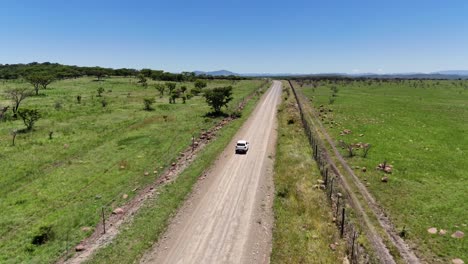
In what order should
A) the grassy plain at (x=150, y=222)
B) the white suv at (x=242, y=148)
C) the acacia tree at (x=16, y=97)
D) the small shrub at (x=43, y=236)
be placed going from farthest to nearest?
1. the acacia tree at (x=16, y=97)
2. the white suv at (x=242, y=148)
3. the small shrub at (x=43, y=236)
4. the grassy plain at (x=150, y=222)

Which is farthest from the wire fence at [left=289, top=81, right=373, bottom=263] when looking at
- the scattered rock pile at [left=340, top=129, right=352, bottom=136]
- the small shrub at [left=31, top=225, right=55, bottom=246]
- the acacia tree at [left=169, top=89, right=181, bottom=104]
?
the acacia tree at [left=169, top=89, right=181, bottom=104]

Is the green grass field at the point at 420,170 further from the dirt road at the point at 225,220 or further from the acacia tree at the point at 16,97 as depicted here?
the acacia tree at the point at 16,97

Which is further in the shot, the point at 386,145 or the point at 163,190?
the point at 386,145

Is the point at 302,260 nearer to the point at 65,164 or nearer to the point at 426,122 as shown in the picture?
the point at 65,164

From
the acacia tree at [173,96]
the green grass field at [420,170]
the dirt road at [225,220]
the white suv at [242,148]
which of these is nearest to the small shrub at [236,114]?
the green grass field at [420,170]

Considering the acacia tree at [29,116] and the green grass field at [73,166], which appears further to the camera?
the acacia tree at [29,116]

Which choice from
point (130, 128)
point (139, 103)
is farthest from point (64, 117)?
point (139, 103)
